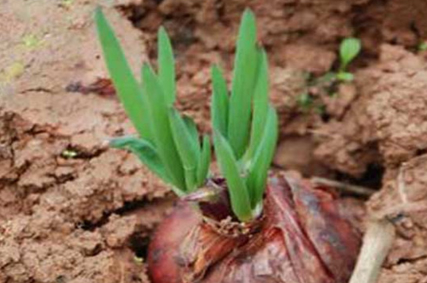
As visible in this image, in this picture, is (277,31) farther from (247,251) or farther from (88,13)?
(247,251)

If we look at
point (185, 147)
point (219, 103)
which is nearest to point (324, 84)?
point (219, 103)

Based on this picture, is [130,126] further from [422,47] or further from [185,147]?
[422,47]

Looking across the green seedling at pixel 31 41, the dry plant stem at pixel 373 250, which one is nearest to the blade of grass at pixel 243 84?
the dry plant stem at pixel 373 250

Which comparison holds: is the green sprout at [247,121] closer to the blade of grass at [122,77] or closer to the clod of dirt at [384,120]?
the blade of grass at [122,77]

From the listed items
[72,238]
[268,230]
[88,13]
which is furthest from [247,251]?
[88,13]

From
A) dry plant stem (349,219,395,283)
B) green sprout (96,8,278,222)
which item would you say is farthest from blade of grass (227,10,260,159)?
dry plant stem (349,219,395,283)
